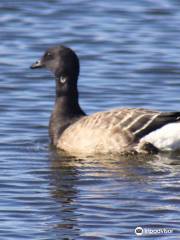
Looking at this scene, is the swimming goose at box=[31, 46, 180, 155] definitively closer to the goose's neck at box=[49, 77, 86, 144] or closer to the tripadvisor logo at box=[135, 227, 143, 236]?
the goose's neck at box=[49, 77, 86, 144]

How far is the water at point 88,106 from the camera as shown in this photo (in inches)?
405

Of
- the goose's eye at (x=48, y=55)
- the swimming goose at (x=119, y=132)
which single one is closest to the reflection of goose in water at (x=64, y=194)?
the swimming goose at (x=119, y=132)

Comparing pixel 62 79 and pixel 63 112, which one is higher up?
pixel 62 79

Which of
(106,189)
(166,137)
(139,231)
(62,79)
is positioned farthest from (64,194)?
(62,79)

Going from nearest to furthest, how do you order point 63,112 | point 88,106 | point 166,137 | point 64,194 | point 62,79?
1. point 64,194
2. point 166,137
3. point 63,112
4. point 62,79
5. point 88,106

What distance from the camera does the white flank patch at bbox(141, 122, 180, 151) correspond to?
13.2 meters

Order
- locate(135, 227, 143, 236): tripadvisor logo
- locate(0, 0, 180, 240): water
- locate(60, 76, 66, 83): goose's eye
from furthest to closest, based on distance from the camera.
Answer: locate(60, 76, 66, 83): goose's eye → locate(0, 0, 180, 240): water → locate(135, 227, 143, 236): tripadvisor logo

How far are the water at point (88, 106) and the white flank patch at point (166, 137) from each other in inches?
7.9

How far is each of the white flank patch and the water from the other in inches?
7.9

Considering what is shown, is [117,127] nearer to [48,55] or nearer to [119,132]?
[119,132]

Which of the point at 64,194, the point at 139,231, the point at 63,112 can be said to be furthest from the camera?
the point at 63,112

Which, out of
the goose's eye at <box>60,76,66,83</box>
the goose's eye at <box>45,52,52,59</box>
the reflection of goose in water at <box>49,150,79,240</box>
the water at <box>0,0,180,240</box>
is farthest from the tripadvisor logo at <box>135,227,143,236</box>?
the goose's eye at <box>45,52,52,59</box>

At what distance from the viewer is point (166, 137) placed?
13234mm

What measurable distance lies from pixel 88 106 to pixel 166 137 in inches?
104
